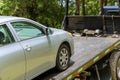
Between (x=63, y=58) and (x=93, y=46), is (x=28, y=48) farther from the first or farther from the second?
(x=93, y=46)

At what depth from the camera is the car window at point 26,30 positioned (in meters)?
5.61

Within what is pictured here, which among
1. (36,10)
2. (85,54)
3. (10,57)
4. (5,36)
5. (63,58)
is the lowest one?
(85,54)

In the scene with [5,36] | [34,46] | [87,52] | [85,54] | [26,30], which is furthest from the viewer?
[87,52]

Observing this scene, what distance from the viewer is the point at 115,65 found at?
826 centimetres

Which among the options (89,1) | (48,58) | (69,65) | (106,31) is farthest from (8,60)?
(89,1)

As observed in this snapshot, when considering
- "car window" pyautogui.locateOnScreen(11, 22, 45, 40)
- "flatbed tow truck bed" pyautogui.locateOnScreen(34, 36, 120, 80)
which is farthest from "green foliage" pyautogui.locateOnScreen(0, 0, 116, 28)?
"car window" pyautogui.locateOnScreen(11, 22, 45, 40)

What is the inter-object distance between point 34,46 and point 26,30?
1.22 ft

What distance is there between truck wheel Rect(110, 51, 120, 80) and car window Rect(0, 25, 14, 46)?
3.64 m

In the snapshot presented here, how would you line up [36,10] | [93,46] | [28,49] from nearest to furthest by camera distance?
Answer: [28,49], [93,46], [36,10]

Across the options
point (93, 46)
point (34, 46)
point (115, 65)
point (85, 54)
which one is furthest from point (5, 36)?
point (115, 65)

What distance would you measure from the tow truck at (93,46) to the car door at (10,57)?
0.80m

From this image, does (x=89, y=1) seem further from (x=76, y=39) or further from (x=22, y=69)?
(x=22, y=69)

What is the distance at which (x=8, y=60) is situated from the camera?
194 inches

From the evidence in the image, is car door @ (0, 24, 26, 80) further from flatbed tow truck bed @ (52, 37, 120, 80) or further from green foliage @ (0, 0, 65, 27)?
green foliage @ (0, 0, 65, 27)
